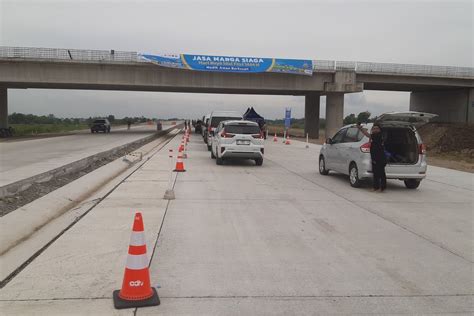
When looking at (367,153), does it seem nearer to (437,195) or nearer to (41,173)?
(437,195)

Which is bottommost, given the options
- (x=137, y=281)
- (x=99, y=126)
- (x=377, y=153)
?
(x=137, y=281)

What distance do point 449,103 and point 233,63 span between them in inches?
1183

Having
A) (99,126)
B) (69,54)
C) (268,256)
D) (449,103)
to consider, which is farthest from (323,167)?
(449,103)

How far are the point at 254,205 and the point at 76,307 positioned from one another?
18.0 ft

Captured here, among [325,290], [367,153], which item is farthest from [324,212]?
[325,290]

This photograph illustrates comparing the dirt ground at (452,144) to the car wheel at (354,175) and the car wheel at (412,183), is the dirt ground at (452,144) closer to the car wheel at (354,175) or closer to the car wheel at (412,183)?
the car wheel at (412,183)

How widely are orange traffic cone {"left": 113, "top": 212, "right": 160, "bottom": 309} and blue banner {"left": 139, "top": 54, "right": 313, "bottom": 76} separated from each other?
3728cm

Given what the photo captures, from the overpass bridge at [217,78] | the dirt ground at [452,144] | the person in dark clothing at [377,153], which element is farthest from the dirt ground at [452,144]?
the person in dark clothing at [377,153]

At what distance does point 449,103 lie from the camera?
54.6 m

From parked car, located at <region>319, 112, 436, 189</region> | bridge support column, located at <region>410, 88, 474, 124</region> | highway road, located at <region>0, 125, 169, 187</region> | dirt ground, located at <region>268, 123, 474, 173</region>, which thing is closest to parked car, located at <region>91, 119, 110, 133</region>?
highway road, located at <region>0, 125, 169, 187</region>

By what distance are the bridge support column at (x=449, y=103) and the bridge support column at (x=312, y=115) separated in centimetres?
1430

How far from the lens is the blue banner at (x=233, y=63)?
1583 inches

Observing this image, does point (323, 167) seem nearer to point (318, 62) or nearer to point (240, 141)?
point (240, 141)

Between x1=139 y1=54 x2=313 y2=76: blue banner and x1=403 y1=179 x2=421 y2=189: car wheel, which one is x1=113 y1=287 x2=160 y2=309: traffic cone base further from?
x1=139 y1=54 x2=313 y2=76: blue banner
